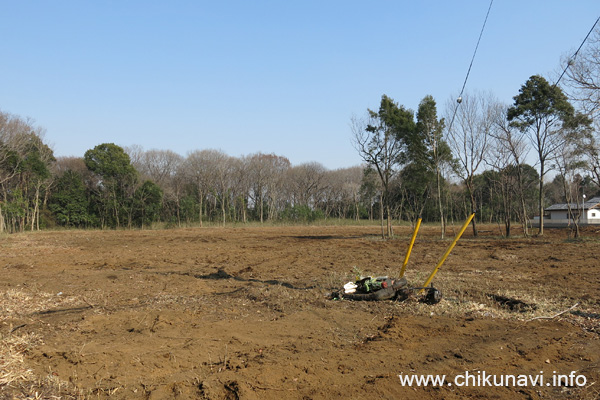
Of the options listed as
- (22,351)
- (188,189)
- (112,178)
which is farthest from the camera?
(188,189)

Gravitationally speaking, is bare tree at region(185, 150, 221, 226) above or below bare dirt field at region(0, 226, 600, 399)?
above

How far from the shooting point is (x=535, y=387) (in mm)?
4059

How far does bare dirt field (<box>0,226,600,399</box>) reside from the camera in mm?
3990

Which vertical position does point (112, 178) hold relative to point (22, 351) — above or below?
above

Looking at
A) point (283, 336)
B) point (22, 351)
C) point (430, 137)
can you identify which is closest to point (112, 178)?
point (430, 137)

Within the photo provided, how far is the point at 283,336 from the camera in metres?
5.61

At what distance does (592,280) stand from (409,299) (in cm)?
547

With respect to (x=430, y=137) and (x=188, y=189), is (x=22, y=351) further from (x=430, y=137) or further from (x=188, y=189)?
(x=188, y=189)

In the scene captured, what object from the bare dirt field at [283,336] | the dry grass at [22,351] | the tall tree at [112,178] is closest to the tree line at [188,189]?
the tall tree at [112,178]

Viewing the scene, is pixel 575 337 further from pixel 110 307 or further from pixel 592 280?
pixel 110 307

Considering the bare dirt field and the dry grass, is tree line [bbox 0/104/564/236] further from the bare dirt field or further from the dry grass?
the dry grass

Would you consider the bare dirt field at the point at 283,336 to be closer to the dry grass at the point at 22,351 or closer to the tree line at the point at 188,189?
the dry grass at the point at 22,351

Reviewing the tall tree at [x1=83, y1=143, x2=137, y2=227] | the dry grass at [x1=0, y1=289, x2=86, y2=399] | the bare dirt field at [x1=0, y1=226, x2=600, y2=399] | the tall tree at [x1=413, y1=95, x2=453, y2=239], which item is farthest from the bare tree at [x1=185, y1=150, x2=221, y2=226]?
the dry grass at [x1=0, y1=289, x2=86, y2=399]

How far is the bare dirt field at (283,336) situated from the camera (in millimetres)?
3990
